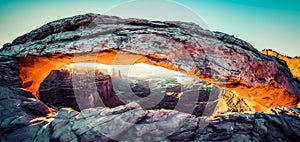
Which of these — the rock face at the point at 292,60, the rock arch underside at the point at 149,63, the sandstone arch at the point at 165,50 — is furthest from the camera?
the rock face at the point at 292,60

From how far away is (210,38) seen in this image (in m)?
5.84

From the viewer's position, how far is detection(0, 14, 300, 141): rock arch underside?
475 centimetres

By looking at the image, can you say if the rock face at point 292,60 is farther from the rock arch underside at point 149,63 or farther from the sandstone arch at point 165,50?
the rock arch underside at point 149,63

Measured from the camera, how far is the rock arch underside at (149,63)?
15.6ft

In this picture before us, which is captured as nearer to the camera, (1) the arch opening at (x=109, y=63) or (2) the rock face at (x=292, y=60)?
(1) the arch opening at (x=109, y=63)

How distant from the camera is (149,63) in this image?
5.81 m

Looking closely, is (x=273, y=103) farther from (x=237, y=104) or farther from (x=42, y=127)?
(x=42, y=127)

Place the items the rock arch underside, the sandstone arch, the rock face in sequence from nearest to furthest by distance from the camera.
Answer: the rock arch underside, the sandstone arch, the rock face

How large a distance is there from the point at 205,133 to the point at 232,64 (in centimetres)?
263

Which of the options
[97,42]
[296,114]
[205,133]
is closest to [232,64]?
[205,133]

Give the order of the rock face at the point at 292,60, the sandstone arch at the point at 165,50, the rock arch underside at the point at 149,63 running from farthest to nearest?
the rock face at the point at 292,60 < the sandstone arch at the point at 165,50 < the rock arch underside at the point at 149,63

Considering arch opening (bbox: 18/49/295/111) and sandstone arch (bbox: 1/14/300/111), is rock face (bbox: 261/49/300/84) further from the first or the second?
arch opening (bbox: 18/49/295/111)

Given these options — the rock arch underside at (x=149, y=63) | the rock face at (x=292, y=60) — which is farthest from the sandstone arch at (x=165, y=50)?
the rock face at (x=292, y=60)

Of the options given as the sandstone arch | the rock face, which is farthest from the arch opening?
the rock face
